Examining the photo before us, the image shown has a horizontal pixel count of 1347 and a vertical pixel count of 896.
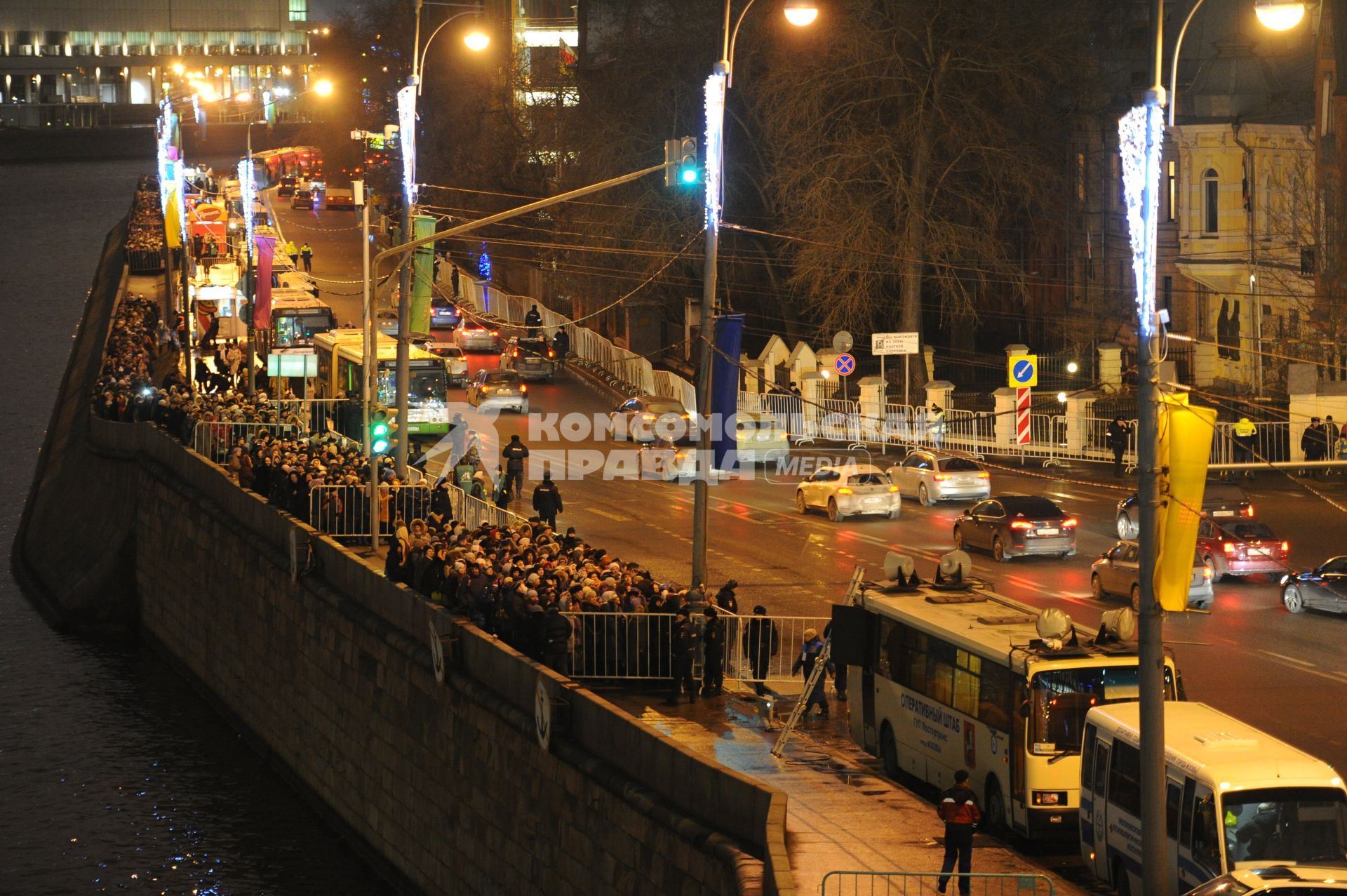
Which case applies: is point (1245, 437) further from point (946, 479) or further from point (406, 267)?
point (406, 267)

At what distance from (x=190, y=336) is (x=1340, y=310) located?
31.3m

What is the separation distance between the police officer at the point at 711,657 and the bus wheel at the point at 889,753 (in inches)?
84.9

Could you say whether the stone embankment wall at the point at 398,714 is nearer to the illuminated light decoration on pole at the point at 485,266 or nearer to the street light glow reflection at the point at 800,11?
the street light glow reflection at the point at 800,11

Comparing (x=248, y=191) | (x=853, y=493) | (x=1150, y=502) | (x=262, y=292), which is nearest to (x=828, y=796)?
(x=1150, y=502)

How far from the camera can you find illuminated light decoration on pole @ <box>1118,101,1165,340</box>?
15680 millimetres

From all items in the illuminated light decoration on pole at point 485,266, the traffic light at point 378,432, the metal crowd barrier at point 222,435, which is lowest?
the metal crowd barrier at point 222,435

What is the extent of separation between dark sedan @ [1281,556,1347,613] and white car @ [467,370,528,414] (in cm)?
2931

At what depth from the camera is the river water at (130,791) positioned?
27.3 meters

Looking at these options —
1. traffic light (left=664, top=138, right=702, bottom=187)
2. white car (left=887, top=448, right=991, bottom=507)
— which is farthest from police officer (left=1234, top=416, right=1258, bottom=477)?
traffic light (left=664, top=138, right=702, bottom=187)

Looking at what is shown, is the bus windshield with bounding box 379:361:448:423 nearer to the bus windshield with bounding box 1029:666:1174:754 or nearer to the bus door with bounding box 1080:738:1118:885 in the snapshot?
the bus windshield with bounding box 1029:666:1174:754

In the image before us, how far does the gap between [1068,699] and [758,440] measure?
96.8 ft

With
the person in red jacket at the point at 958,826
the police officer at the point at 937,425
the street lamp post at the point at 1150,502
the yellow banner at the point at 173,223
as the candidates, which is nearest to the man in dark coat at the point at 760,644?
the person in red jacket at the point at 958,826

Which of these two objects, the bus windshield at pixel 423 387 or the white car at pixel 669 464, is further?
the bus windshield at pixel 423 387

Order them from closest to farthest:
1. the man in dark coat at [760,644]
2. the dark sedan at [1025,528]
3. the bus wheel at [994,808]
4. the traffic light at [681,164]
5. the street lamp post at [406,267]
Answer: the bus wheel at [994,808], the man in dark coat at [760,644], the traffic light at [681,164], the street lamp post at [406,267], the dark sedan at [1025,528]
